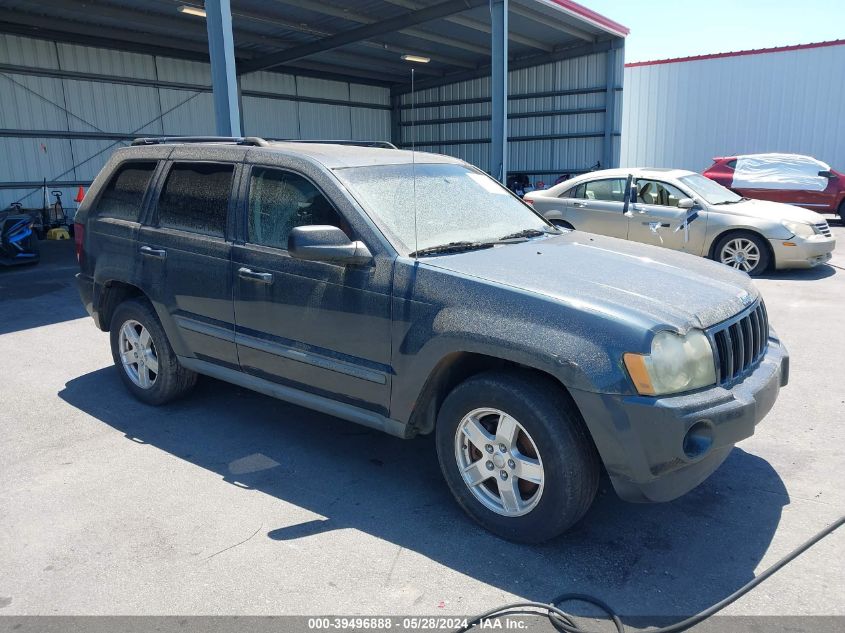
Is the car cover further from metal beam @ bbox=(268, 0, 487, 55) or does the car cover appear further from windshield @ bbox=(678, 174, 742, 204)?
metal beam @ bbox=(268, 0, 487, 55)

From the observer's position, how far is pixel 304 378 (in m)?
3.83

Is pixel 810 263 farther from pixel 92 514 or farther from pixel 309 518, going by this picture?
pixel 92 514

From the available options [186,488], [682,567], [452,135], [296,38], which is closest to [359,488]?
[186,488]

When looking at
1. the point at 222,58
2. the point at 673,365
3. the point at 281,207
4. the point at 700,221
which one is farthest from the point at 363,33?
the point at 673,365

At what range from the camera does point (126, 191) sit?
4910mm

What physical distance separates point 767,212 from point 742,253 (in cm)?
69

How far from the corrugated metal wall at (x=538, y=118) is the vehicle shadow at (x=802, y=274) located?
11.3 m

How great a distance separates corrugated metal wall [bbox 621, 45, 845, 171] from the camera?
61.7 ft

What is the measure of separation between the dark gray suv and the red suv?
12.8 metres

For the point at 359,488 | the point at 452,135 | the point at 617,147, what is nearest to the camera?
the point at 359,488

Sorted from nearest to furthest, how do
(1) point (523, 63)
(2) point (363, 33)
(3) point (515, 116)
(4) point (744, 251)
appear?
(4) point (744, 251)
(2) point (363, 33)
(1) point (523, 63)
(3) point (515, 116)

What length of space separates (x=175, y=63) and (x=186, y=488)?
18010 millimetres

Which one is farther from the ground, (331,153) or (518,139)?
(518,139)

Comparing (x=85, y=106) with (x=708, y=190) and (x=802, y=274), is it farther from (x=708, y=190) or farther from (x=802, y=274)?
(x=802, y=274)
